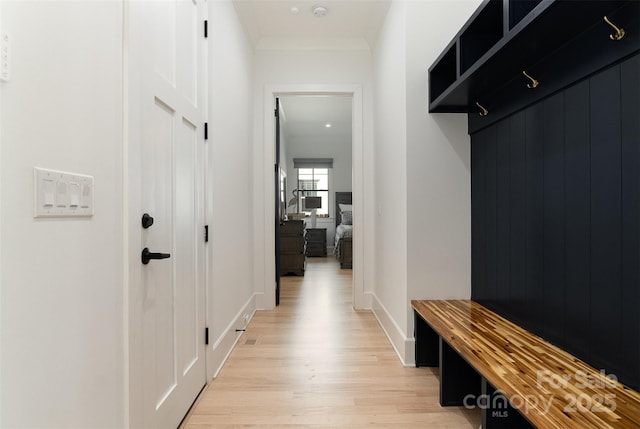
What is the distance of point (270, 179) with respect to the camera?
3.88m

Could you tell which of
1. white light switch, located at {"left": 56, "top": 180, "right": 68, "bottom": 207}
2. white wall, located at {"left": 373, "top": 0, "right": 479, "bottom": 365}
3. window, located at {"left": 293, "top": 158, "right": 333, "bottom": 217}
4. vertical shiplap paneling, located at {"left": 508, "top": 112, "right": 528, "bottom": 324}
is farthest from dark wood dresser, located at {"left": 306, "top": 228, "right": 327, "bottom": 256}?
→ white light switch, located at {"left": 56, "top": 180, "right": 68, "bottom": 207}

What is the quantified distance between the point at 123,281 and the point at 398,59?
2302mm

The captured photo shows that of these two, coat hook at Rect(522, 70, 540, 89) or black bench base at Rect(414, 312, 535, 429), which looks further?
coat hook at Rect(522, 70, 540, 89)

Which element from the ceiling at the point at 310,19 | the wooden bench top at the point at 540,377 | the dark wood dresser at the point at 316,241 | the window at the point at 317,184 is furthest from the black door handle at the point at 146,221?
the window at the point at 317,184

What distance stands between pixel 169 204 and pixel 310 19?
2.59 metres

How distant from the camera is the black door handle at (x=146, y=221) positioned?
54.2 inches

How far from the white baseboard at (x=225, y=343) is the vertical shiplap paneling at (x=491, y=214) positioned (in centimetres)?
173

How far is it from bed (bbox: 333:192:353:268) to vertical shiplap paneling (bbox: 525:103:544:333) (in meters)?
4.79

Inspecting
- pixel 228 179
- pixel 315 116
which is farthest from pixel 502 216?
pixel 315 116

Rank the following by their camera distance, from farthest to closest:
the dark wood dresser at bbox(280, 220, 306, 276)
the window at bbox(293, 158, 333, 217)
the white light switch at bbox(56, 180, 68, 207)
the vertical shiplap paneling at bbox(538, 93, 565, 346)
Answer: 1. the window at bbox(293, 158, 333, 217)
2. the dark wood dresser at bbox(280, 220, 306, 276)
3. the vertical shiplap paneling at bbox(538, 93, 565, 346)
4. the white light switch at bbox(56, 180, 68, 207)

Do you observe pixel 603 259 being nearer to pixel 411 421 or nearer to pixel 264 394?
pixel 411 421

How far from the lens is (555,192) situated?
1600mm

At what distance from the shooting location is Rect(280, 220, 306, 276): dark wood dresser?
5.74 metres

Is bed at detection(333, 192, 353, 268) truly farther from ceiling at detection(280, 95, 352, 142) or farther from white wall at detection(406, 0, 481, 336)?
white wall at detection(406, 0, 481, 336)
